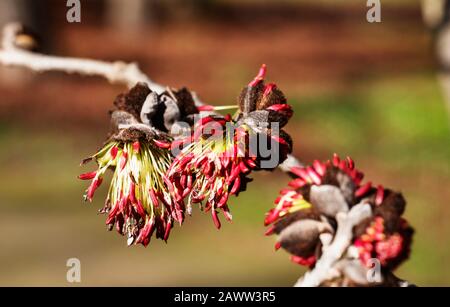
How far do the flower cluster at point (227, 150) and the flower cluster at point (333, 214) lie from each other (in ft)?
0.21

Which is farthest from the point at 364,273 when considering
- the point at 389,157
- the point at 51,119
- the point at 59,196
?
the point at 51,119

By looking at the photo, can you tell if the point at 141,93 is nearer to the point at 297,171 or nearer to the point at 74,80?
the point at 297,171

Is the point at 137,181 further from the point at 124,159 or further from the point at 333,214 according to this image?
the point at 333,214

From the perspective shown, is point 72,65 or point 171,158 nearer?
point 171,158

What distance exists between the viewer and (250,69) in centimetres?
1223

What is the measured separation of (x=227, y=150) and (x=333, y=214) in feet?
0.56

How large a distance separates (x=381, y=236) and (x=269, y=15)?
1498 centimetres

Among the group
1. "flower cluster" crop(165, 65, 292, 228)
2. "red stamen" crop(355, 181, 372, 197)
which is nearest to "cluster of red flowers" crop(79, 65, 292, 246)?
"flower cluster" crop(165, 65, 292, 228)

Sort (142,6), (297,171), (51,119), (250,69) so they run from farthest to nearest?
(142,6) → (250,69) → (51,119) → (297,171)

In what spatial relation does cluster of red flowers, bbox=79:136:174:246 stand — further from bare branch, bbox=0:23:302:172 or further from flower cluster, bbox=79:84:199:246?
bare branch, bbox=0:23:302:172

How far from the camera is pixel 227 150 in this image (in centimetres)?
108

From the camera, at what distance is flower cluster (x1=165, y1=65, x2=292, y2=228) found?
1077 mm

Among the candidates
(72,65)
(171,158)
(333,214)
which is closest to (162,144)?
(171,158)

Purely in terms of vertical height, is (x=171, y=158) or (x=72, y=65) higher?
(x=72, y=65)
